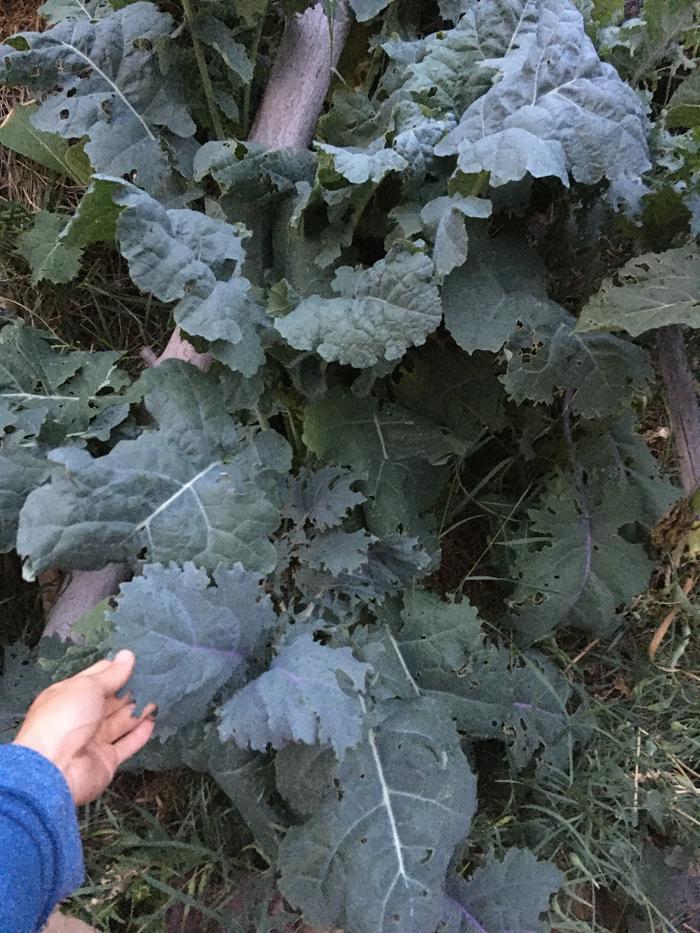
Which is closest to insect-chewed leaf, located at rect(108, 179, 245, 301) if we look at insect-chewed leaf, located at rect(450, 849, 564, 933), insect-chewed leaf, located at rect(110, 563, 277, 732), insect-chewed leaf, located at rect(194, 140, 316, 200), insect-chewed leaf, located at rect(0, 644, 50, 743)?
insect-chewed leaf, located at rect(194, 140, 316, 200)

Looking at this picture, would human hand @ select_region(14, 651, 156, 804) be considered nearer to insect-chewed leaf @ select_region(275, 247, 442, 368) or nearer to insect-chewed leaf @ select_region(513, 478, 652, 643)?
insect-chewed leaf @ select_region(275, 247, 442, 368)

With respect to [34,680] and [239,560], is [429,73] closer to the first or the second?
[239,560]

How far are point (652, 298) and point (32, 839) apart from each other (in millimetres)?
1266

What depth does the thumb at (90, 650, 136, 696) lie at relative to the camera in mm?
1133

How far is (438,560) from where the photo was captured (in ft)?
5.56

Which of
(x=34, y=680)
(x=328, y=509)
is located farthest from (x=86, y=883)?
(x=328, y=509)

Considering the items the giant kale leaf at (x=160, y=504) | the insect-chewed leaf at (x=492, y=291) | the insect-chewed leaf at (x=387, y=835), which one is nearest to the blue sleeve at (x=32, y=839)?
the giant kale leaf at (x=160, y=504)

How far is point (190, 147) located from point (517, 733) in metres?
1.40

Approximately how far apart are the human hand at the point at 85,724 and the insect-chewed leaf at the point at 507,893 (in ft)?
2.29

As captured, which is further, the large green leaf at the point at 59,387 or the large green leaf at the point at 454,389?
the large green leaf at the point at 454,389

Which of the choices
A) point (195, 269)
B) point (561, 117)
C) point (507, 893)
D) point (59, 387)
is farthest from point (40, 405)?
point (507, 893)

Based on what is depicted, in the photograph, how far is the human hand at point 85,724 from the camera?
1137 mm

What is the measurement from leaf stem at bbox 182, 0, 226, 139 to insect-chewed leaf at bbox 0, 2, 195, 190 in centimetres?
4

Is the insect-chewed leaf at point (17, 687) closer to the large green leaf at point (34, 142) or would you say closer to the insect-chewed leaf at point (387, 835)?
the insect-chewed leaf at point (387, 835)
